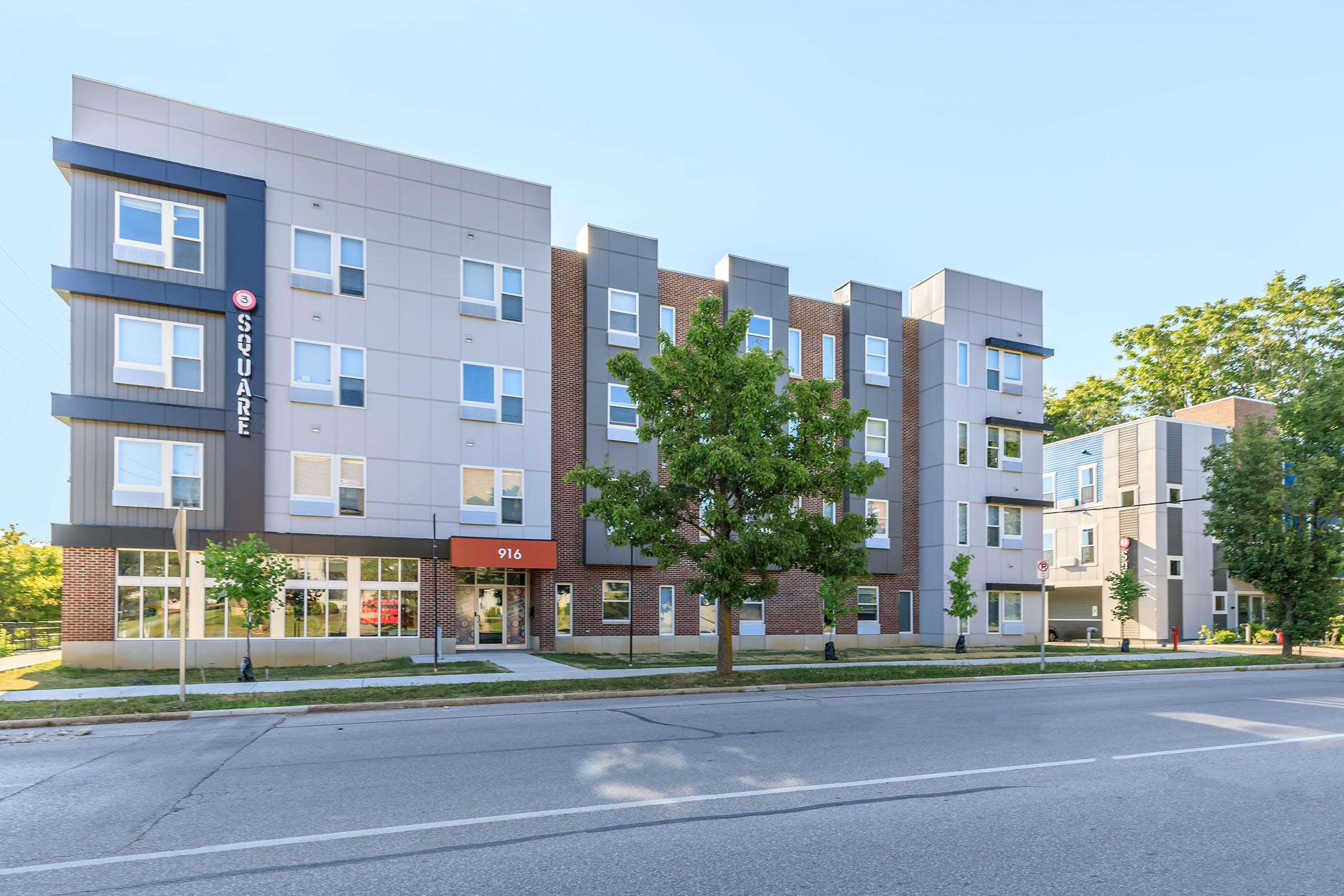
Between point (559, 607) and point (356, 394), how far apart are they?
9539 mm

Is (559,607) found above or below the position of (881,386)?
below

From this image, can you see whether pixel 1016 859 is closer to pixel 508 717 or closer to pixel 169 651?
pixel 508 717

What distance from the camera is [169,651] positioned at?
21.5 metres

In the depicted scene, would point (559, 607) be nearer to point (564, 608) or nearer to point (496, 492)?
point (564, 608)

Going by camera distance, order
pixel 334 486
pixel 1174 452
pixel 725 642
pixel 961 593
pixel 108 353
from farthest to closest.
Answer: pixel 1174 452 → pixel 961 593 → pixel 334 486 → pixel 108 353 → pixel 725 642

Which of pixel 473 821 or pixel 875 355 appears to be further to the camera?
pixel 875 355

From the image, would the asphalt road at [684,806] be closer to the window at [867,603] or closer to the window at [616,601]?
the window at [616,601]

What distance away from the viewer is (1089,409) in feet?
187

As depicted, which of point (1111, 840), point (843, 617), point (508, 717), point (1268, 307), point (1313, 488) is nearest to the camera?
point (1111, 840)

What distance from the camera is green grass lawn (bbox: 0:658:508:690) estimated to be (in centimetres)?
1777

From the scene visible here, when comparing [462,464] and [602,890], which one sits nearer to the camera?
[602,890]

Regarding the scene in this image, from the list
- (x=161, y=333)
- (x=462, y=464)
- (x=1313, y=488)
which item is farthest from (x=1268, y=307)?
(x=161, y=333)

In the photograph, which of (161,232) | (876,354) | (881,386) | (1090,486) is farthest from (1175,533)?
(161,232)

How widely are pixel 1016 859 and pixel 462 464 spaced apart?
21995 mm
